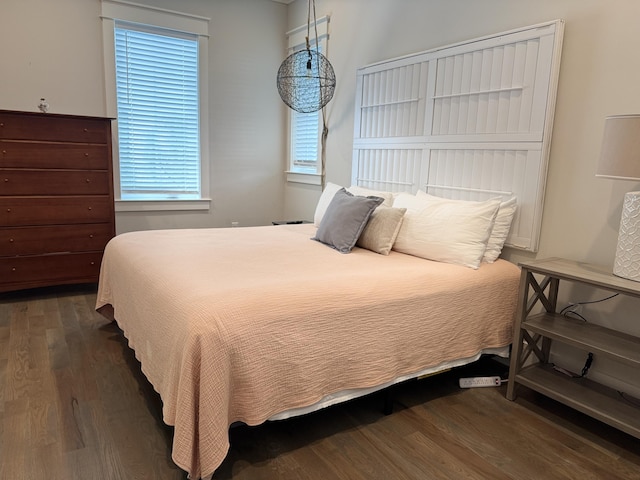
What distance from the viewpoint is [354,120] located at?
388 centimetres

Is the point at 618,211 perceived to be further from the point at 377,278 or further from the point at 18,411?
the point at 18,411

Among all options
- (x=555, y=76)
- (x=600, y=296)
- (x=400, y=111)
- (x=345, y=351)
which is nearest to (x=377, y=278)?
(x=345, y=351)

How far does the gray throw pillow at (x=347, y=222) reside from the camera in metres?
2.73

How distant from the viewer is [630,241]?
1.96 meters

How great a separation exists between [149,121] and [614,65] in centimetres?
373

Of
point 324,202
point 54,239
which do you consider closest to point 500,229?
point 324,202

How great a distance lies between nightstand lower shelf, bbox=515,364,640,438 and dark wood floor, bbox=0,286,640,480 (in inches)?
5.6

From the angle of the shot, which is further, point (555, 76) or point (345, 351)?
point (555, 76)

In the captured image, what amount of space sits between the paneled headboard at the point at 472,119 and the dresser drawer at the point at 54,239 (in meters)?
2.30

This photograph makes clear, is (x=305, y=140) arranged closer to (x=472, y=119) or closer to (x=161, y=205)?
(x=161, y=205)

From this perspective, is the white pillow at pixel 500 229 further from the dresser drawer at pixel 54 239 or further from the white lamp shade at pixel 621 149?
the dresser drawer at pixel 54 239

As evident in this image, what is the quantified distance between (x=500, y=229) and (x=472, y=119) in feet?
2.43

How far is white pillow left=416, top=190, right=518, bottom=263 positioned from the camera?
260cm

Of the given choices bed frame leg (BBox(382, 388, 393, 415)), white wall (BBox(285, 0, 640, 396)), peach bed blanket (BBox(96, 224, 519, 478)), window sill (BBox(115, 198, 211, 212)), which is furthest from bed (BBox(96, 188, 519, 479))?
window sill (BBox(115, 198, 211, 212))
